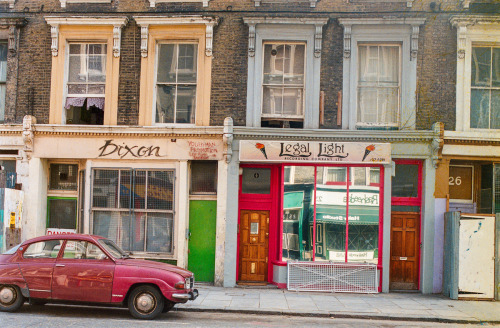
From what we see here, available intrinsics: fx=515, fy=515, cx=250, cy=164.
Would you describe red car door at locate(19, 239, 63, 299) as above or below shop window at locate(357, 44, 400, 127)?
below

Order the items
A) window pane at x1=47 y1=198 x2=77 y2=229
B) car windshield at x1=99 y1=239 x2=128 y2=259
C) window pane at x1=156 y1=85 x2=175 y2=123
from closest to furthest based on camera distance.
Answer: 1. car windshield at x1=99 y1=239 x2=128 y2=259
2. window pane at x1=156 y1=85 x2=175 y2=123
3. window pane at x1=47 y1=198 x2=77 y2=229

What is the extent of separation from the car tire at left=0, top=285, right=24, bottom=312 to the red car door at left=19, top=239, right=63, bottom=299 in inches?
13.0

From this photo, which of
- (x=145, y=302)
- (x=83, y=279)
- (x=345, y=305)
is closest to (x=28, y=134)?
(x=83, y=279)

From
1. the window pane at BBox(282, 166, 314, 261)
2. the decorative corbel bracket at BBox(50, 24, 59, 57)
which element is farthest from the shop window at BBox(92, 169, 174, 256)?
the decorative corbel bracket at BBox(50, 24, 59, 57)

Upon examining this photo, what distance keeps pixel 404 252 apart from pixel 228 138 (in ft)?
19.9

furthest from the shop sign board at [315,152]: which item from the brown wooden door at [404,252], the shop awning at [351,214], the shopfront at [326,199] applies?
the brown wooden door at [404,252]

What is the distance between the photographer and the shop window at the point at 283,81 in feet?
50.1

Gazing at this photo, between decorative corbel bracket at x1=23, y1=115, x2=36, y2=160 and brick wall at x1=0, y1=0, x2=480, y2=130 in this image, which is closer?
brick wall at x1=0, y1=0, x2=480, y2=130

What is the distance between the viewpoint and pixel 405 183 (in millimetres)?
14961

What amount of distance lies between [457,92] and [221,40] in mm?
6940

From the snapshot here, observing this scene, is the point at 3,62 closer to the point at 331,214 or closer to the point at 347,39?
the point at 347,39

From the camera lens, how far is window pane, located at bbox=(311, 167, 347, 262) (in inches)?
578

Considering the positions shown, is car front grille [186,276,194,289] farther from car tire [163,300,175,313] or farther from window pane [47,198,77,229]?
window pane [47,198,77,229]

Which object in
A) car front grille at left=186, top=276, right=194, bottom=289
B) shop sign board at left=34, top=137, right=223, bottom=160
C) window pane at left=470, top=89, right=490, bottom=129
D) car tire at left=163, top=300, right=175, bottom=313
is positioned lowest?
car tire at left=163, top=300, right=175, bottom=313
